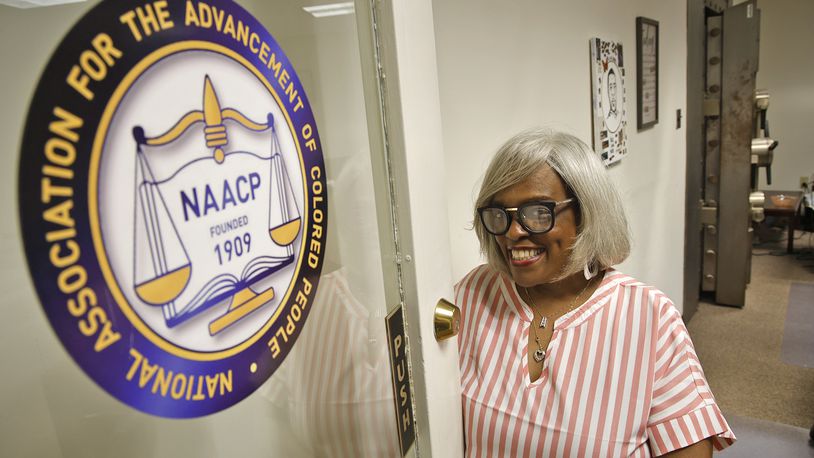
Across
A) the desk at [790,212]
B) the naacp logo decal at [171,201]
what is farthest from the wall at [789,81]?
the naacp logo decal at [171,201]

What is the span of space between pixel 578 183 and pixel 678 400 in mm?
471

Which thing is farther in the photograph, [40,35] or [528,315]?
[528,315]

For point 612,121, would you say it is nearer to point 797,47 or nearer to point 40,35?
point 40,35

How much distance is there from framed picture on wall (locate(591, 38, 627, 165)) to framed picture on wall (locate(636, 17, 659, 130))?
30cm

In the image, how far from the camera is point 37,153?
302 mm

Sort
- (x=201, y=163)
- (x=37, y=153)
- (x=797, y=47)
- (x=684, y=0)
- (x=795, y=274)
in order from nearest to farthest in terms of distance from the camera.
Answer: (x=37, y=153) → (x=201, y=163) → (x=684, y=0) → (x=795, y=274) → (x=797, y=47)

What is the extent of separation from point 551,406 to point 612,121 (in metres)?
1.71

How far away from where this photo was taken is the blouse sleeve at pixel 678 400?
3.48 feet

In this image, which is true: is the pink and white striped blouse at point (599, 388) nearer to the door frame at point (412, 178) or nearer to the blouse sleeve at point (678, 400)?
the blouse sleeve at point (678, 400)

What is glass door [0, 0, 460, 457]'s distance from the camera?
31 cm

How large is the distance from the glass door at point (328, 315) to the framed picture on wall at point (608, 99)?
5.58ft

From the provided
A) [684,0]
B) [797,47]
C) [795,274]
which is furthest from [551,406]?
[797,47]

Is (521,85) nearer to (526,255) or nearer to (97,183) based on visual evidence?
(526,255)

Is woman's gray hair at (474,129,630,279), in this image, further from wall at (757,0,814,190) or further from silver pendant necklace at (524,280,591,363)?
wall at (757,0,814,190)
